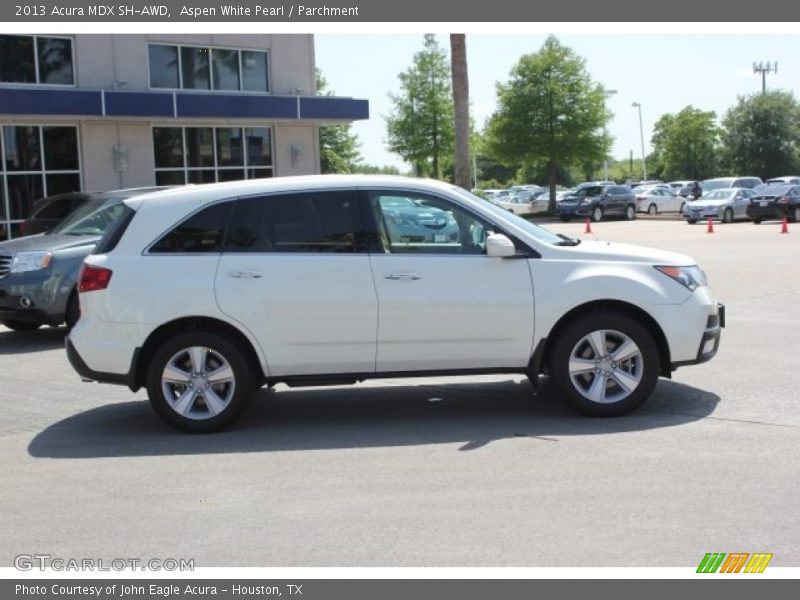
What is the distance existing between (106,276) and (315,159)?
74.7 feet

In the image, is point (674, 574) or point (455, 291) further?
point (455, 291)

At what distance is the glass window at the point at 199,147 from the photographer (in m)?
27.2

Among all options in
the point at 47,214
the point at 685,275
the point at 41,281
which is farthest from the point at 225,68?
the point at 685,275

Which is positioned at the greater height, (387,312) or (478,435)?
(387,312)

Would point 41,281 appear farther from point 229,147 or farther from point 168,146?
point 229,147

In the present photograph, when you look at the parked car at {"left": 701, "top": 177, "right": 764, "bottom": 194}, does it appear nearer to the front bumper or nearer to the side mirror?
the front bumper

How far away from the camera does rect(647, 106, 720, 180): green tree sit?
80.8 metres

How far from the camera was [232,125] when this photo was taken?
91.5 feet

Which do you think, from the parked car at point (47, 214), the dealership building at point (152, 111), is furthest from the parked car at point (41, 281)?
the dealership building at point (152, 111)

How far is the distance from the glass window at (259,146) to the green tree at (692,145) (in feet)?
193

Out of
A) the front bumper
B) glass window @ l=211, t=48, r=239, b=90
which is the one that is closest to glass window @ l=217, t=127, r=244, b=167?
glass window @ l=211, t=48, r=239, b=90

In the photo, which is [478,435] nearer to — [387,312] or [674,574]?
[387,312]

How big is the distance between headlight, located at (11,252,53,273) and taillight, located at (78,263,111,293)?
4.45 m

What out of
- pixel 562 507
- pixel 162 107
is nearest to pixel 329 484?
pixel 562 507
